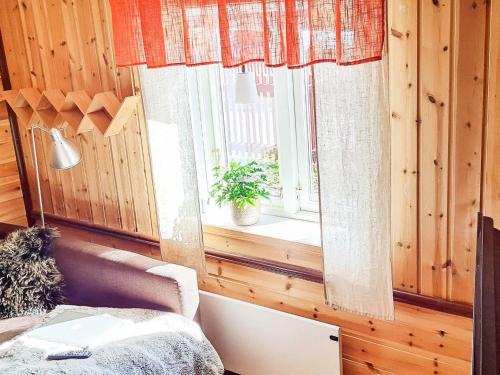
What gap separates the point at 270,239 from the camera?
2566 millimetres

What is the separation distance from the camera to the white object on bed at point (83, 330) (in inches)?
85.5

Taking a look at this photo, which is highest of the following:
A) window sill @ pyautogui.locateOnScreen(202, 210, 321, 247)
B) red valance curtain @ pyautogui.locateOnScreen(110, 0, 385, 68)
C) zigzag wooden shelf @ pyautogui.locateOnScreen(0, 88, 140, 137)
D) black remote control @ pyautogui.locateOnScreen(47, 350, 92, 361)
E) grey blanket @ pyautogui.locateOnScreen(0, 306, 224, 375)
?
red valance curtain @ pyautogui.locateOnScreen(110, 0, 385, 68)

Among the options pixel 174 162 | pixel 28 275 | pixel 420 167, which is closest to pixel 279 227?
pixel 174 162

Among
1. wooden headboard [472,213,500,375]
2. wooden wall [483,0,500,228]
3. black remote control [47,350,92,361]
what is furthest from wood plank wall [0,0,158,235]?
wooden headboard [472,213,500,375]

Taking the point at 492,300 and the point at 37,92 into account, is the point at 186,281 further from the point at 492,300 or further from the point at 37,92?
the point at 492,300

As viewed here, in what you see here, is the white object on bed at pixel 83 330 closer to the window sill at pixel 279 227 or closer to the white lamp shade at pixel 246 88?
the window sill at pixel 279 227

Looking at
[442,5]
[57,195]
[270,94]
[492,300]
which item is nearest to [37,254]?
[57,195]

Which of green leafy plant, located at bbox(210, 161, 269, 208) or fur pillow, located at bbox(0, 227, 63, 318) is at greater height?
green leafy plant, located at bbox(210, 161, 269, 208)

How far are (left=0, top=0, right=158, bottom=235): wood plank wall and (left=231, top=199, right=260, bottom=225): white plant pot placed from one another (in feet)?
1.52

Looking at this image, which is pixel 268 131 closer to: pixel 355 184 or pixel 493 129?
pixel 355 184

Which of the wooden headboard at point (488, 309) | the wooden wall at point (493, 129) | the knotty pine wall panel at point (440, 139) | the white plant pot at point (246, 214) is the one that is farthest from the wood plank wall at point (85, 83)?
the wooden headboard at point (488, 309)

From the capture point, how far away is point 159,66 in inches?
96.7

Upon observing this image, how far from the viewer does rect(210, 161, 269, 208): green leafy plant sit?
104 inches

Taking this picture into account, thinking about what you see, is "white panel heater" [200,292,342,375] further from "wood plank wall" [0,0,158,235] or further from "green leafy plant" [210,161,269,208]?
"wood plank wall" [0,0,158,235]
